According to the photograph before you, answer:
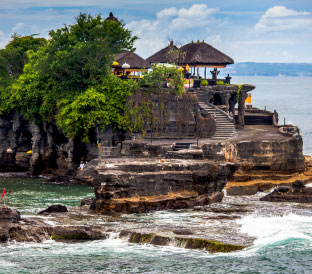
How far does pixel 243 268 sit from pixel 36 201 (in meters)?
23.5

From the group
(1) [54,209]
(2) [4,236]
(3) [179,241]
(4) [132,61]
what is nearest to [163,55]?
(4) [132,61]

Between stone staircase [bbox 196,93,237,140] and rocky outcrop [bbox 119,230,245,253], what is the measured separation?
23688mm

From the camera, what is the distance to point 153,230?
48.2 m

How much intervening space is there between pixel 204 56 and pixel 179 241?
1426 inches

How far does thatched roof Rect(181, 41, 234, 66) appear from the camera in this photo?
78562mm

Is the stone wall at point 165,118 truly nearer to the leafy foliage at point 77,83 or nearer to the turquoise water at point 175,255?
the leafy foliage at point 77,83

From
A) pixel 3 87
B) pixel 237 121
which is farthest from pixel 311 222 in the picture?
pixel 3 87

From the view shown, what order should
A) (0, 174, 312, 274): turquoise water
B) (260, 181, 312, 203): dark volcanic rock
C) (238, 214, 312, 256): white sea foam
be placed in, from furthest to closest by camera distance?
1. (260, 181, 312, 203): dark volcanic rock
2. (238, 214, 312, 256): white sea foam
3. (0, 174, 312, 274): turquoise water

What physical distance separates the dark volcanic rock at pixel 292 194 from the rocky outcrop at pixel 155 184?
3.81m

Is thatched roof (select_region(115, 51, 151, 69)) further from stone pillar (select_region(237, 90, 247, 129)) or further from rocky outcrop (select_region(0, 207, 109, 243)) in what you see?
rocky outcrop (select_region(0, 207, 109, 243))

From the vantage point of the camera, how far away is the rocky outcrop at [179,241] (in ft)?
146

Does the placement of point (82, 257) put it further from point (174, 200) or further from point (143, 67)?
point (143, 67)

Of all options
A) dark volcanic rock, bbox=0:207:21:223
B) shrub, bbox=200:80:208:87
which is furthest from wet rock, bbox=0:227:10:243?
shrub, bbox=200:80:208:87

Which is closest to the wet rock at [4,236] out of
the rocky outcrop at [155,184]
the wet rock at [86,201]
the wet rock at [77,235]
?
the wet rock at [77,235]
